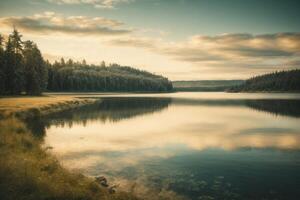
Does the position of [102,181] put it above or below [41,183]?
below

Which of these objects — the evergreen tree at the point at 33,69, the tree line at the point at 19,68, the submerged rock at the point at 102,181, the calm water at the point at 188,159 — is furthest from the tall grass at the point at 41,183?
the evergreen tree at the point at 33,69

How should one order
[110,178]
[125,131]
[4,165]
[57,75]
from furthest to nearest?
[57,75] < [125,131] < [110,178] < [4,165]

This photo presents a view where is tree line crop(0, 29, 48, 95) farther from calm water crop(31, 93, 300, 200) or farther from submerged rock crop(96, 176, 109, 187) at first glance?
submerged rock crop(96, 176, 109, 187)

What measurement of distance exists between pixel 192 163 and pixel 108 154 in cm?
830

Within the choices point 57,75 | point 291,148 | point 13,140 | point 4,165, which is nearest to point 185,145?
point 291,148

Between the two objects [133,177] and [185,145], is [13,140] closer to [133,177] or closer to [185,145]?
[133,177]

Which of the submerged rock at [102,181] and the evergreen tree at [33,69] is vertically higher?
the evergreen tree at [33,69]

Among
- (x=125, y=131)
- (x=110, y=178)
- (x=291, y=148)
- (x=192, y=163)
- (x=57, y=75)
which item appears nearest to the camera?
(x=110, y=178)

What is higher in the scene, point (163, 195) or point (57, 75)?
point (57, 75)

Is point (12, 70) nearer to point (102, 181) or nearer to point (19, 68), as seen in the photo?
point (19, 68)

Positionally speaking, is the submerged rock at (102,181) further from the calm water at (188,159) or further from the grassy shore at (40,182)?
the calm water at (188,159)

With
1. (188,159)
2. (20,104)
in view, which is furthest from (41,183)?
(20,104)

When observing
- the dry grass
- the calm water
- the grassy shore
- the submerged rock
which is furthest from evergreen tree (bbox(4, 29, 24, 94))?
the submerged rock

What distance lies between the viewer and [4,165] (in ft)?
53.1
